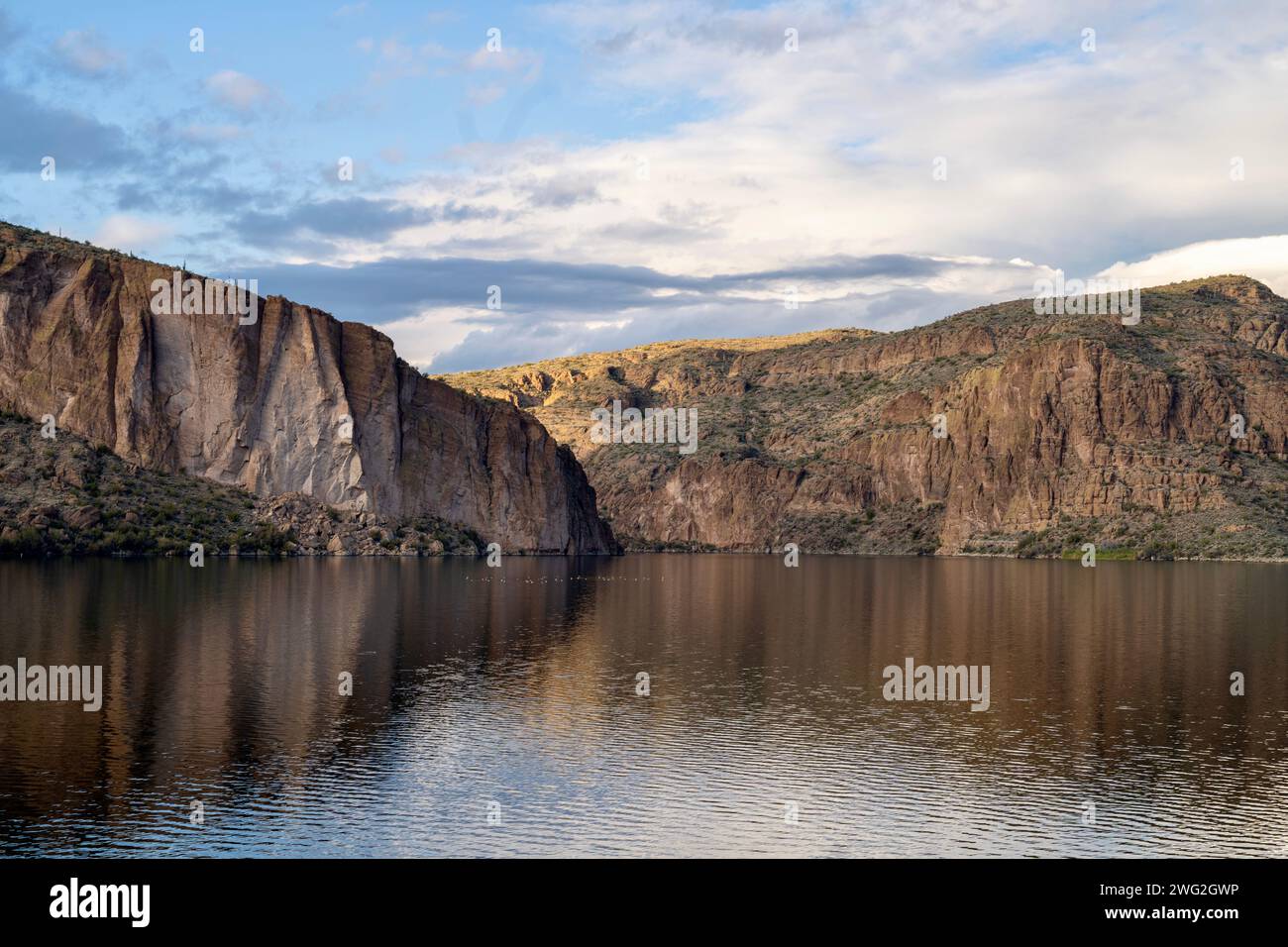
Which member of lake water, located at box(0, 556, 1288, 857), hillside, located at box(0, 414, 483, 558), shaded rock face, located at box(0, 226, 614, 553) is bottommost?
lake water, located at box(0, 556, 1288, 857)

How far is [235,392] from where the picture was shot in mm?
147875

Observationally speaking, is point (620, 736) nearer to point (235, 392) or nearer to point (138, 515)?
point (138, 515)

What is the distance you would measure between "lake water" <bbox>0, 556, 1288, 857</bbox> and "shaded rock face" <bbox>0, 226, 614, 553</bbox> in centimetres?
6932

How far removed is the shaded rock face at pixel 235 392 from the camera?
450ft

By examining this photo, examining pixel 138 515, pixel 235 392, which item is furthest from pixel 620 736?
pixel 235 392

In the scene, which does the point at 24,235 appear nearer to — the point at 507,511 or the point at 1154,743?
the point at 507,511

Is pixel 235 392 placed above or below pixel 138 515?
above

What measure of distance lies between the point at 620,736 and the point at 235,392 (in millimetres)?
120551

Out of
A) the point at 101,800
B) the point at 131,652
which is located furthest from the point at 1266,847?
the point at 131,652

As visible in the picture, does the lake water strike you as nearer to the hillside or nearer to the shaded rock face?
the hillside

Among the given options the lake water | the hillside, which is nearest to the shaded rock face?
the hillside

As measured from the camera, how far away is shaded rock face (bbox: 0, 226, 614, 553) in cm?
13725

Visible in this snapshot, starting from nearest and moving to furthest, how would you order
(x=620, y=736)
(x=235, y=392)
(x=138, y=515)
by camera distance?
(x=620, y=736) < (x=138, y=515) < (x=235, y=392)
